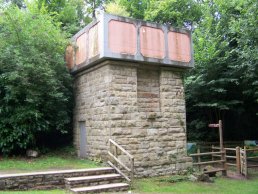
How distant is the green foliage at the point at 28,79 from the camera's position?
409 inches

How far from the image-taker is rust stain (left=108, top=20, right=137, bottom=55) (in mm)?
9497

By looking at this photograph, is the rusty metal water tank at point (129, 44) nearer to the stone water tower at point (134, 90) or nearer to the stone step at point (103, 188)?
the stone water tower at point (134, 90)

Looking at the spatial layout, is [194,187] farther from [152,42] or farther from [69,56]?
[69,56]

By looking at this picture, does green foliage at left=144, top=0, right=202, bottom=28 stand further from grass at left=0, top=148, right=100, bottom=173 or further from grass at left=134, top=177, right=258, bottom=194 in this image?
grass at left=134, top=177, right=258, bottom=194

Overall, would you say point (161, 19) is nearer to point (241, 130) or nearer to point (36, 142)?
point (241, 130)

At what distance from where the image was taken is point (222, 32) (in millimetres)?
17000

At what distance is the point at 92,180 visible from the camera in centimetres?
790

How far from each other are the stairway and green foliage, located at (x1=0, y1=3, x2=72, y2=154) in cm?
336

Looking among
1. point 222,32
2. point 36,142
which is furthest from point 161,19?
point 36,142

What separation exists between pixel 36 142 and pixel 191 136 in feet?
30.4

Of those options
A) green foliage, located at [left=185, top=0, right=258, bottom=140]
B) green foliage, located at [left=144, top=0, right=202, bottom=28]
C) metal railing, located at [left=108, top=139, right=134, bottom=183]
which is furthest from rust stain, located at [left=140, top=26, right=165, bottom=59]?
green foliage, located at [left=144, top=0, right=202, bottom=28]

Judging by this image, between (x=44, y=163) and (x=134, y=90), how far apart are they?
12.4ft

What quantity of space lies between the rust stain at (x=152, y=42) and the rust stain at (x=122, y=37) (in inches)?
13.8

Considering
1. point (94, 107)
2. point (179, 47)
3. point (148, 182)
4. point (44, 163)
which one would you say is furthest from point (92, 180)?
point (179, 47)
